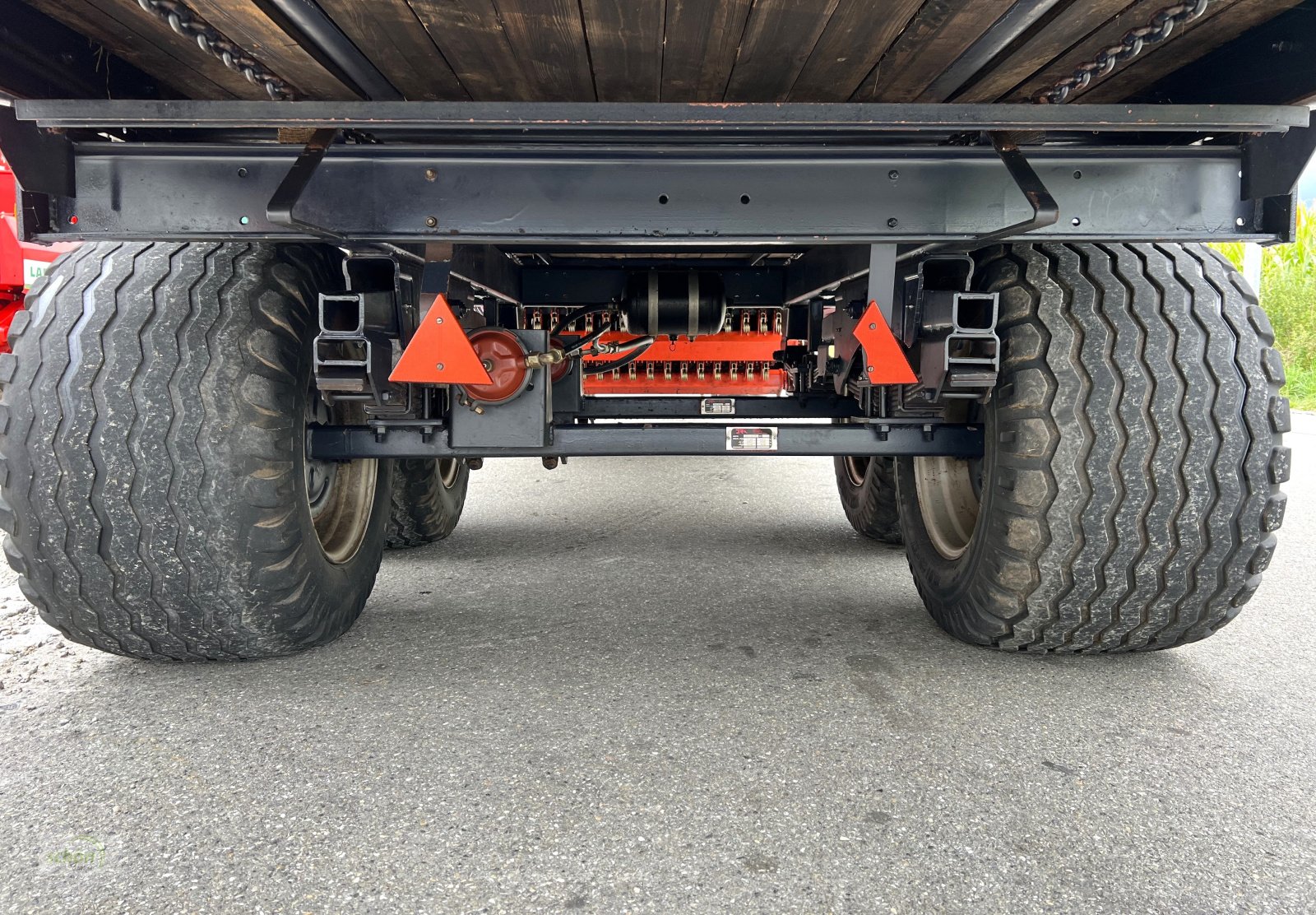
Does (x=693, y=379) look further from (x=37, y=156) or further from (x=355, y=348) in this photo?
(x=37, y=156)

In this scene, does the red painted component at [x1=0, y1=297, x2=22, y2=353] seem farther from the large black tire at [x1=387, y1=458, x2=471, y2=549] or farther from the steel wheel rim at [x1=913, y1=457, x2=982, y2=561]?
the steel wheel rim at [x1=913, y1=457, x2=982, y2=561]

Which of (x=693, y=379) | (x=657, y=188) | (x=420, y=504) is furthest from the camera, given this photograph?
(x=693, y=379)

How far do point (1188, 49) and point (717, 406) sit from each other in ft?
7.34

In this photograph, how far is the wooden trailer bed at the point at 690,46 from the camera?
1.45m

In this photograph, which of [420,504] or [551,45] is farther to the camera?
[420,504]

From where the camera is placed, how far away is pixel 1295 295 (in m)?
24.5

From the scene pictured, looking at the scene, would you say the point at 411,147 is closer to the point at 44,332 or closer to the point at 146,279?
the point at 146,279

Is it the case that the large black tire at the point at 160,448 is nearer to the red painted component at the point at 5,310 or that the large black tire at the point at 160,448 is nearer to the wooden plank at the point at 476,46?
the wooden plank at the point at 476,46

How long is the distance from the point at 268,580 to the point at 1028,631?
6.52 ft

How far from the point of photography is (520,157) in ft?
5.78

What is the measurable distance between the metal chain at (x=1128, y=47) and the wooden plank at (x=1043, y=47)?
7 centimetres

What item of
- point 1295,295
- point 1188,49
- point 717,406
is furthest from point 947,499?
point 1295,295

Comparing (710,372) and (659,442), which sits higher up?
(710,372)

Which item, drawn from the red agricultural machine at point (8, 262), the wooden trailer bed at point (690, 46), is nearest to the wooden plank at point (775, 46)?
the wooden trailer bed at point (690, 46)
